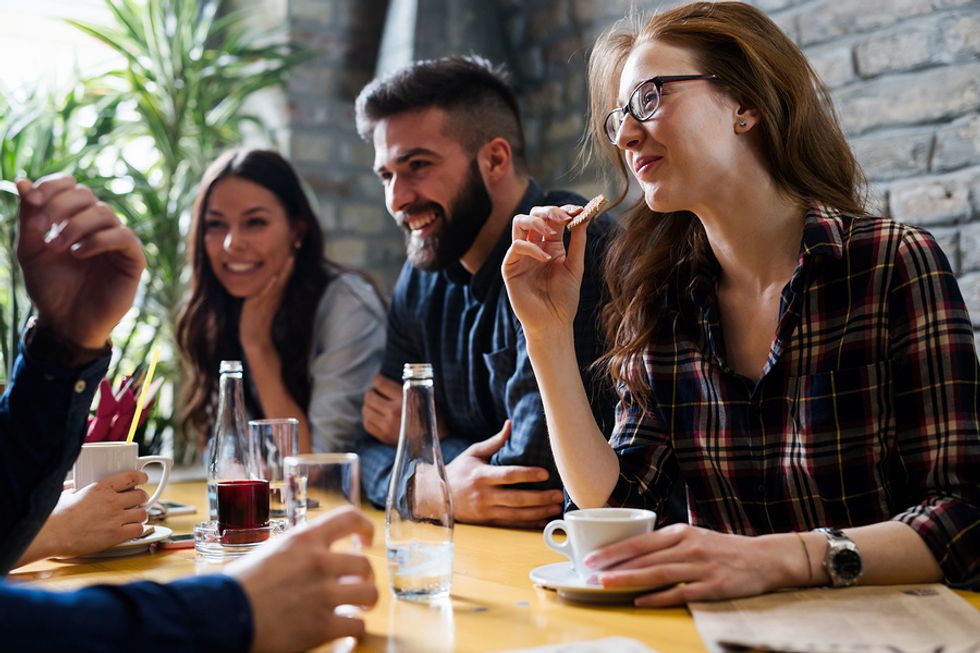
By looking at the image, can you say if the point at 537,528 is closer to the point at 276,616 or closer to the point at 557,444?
the point at 557,444

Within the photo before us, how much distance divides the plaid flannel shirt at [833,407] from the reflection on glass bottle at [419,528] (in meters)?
0.45

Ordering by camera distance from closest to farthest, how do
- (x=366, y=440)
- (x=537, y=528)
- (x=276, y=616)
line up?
(x=276, y=616)
(x=537, y=528)
(x=366, y=440)

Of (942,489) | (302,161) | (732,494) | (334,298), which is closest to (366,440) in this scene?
(334,298)

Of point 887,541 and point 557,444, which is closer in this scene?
point 887,541

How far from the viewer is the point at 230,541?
1.33m

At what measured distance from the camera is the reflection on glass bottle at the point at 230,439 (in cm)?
139

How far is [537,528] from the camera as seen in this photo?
1.64 meters

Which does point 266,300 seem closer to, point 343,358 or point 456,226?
point 343,358

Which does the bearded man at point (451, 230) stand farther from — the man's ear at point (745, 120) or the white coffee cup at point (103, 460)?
the white coffee cup at point (103, 460)

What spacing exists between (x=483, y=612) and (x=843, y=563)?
0.39m

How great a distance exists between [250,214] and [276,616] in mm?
2097

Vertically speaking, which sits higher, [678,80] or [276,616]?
[678,80]

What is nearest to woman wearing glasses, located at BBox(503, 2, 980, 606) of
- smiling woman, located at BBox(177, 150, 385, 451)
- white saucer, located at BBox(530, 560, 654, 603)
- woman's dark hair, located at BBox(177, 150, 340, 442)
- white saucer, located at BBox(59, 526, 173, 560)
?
white saucer, located at BBox(530, 560, 654, 603)

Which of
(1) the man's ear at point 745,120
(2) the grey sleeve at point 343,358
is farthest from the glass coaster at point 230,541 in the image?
(2) the grey sleeve at point 343,358
